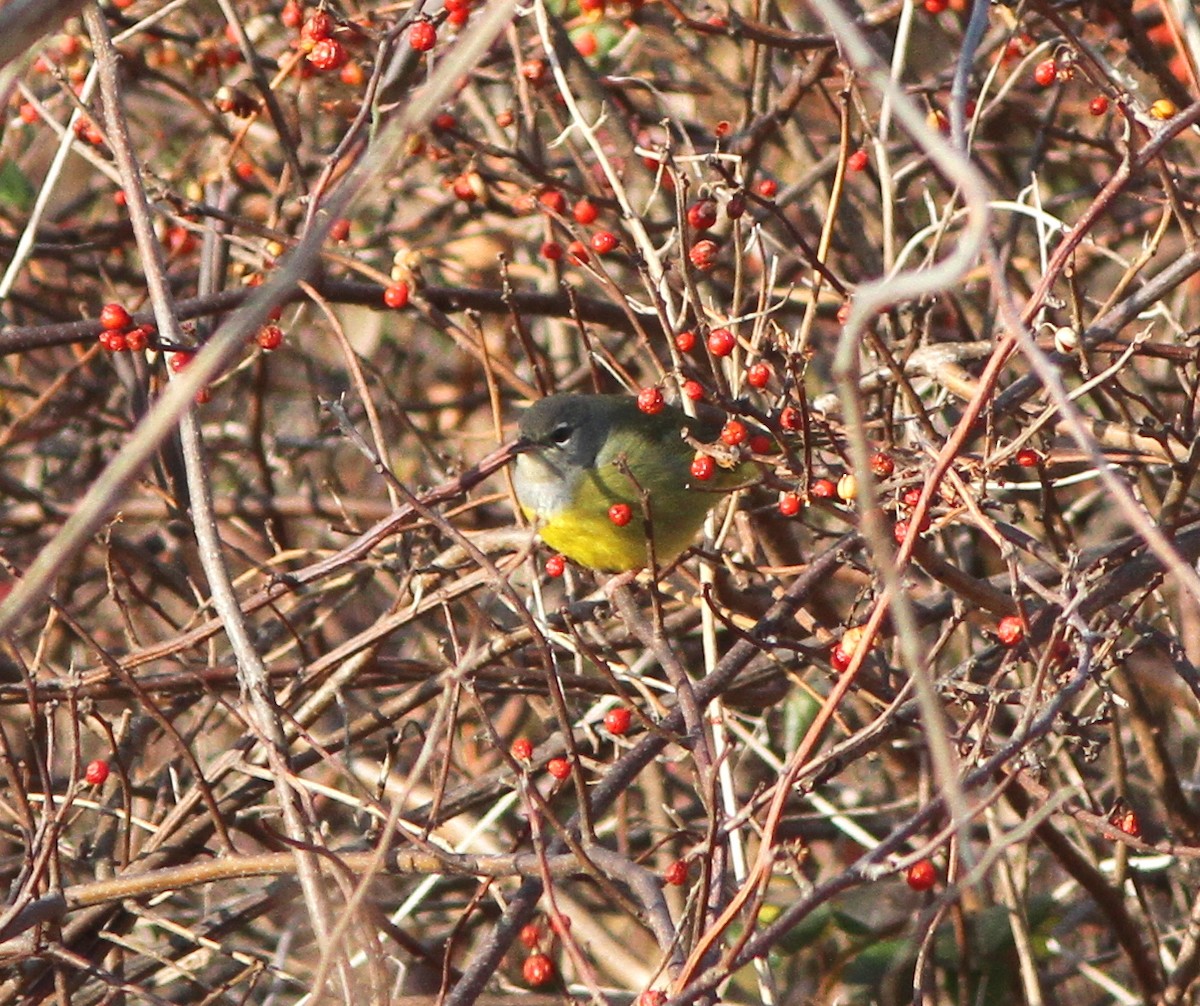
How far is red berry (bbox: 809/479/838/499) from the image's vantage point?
2869mm

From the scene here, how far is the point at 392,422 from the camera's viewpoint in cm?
610

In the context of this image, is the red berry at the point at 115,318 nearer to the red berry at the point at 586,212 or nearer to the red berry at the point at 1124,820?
the red berry at the point at 586,212

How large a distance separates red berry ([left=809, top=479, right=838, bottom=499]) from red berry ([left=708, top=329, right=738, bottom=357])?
35cm

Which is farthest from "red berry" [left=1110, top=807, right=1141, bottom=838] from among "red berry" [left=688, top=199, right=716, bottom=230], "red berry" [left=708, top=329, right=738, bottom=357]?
"red berry" [left=688, top=199, right=716, bottom=230]

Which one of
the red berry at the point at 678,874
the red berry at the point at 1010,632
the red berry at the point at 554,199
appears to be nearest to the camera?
the red berry at the point at 1010,632

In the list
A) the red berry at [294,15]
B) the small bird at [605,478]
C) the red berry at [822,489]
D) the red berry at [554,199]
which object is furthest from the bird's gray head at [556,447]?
the red berry at [822,489]

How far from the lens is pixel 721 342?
319cm

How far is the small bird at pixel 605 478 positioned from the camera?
4.50 metres

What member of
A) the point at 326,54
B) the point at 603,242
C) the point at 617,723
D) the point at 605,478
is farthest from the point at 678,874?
the point at 605,478

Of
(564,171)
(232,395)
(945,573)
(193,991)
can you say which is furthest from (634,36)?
(193,991)

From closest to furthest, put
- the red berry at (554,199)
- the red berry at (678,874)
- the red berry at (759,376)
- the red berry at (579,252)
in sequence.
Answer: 1. the red berry at (678,874)
2. the red berry at (759,376)
3. the red berry at (579,252)
4. the red berry at (554,199)

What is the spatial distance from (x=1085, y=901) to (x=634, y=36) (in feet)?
10.8

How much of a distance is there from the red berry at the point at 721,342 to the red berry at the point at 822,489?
0.35m

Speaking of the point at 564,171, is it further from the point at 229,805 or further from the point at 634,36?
the point at 229,805
